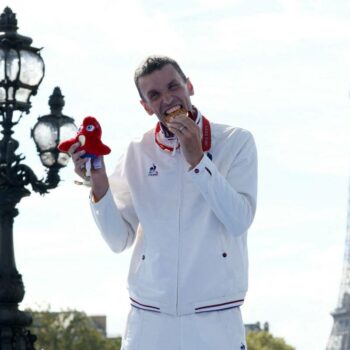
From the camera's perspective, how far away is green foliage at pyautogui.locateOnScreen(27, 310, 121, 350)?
81000mm

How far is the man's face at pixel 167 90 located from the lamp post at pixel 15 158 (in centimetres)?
811

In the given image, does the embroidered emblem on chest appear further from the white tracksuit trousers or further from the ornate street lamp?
the ornate street lamp

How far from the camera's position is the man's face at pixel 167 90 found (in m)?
6.93

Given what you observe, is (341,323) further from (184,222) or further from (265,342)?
(184,222)

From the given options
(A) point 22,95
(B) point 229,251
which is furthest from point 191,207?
(A) point 22,95

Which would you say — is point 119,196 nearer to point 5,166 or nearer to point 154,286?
point 154,286

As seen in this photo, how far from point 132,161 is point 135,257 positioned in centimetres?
47

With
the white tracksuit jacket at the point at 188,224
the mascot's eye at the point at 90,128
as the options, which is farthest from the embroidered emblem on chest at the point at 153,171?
the mascot's eye at the point at 90,128

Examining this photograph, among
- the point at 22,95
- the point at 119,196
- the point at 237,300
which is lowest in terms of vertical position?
the point at 237,300

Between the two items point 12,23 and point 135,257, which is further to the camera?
point 12,23

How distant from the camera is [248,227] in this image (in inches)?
272

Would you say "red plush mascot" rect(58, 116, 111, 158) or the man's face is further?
"red plush mascot" rect(58, 116, 111, 158)

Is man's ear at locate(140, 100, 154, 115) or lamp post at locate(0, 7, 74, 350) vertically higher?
lamp post at locate(0, 7, 74, 350)

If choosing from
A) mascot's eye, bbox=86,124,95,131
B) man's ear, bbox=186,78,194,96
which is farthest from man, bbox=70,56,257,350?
mascot's eye, bbox=86,124,95,131
